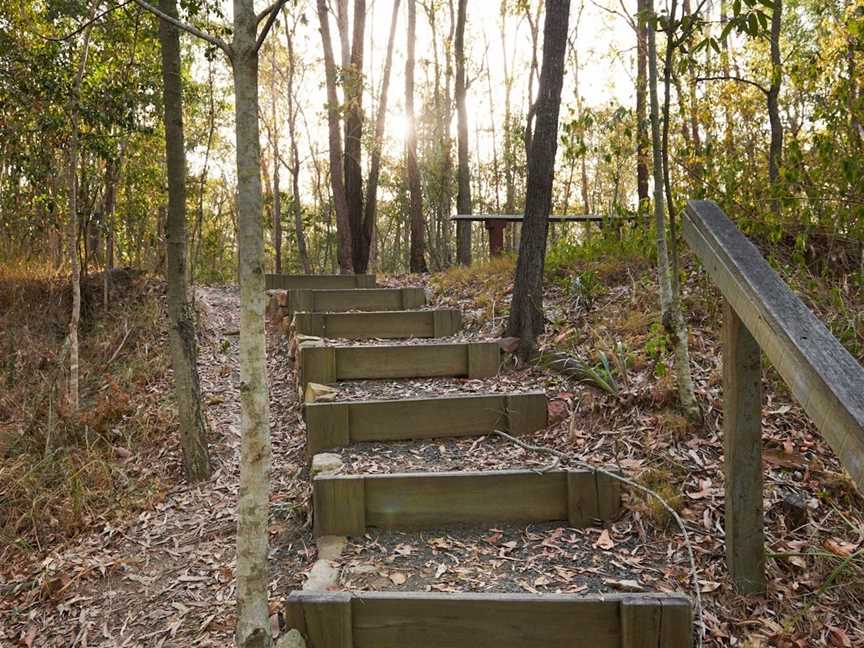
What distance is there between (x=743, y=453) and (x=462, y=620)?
1.14m

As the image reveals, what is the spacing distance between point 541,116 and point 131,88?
455 cm

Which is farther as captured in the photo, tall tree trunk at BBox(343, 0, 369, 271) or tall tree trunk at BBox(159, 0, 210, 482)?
tall tree trunk at BBox(343, 0, 369, 271)

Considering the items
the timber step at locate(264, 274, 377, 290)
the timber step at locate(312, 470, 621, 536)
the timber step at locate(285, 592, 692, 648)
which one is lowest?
the timber step at locate(285, 592, 692, 648)

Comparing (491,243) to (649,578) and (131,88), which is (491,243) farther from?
(649,578)

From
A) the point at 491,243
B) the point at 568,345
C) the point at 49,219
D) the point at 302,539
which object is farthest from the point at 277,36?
the point at 302,539

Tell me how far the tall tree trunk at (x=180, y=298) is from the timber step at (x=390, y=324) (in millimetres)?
1103

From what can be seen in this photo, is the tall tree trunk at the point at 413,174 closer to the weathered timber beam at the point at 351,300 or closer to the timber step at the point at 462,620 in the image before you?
the weathered timber beam at the point at 351,300

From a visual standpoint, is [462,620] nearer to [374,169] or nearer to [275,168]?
[374,169]

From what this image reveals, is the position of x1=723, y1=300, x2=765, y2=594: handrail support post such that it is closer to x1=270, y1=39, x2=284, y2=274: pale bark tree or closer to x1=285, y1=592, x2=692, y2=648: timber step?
x1=285, y1=592, x2=692, y2=648: timber step

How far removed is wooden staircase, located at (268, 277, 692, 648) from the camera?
2076mm

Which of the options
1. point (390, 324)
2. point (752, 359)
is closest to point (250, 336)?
point (752, 359)

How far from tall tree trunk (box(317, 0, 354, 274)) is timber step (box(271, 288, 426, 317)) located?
3020 millimetres

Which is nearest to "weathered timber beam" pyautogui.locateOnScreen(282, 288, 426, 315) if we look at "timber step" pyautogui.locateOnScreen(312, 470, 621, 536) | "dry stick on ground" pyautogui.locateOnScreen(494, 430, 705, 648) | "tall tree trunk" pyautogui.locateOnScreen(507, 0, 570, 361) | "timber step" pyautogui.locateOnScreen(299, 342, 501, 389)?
"timber step" pyautogui.locateOnScreen(299, 342, 501, 389)

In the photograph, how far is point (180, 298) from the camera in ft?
13.5
